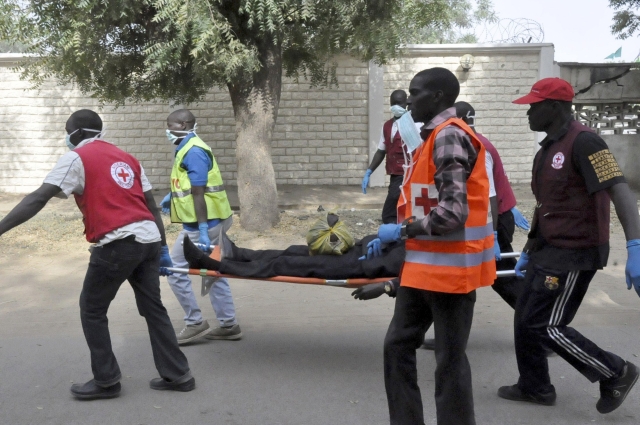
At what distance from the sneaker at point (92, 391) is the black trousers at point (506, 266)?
2.64m

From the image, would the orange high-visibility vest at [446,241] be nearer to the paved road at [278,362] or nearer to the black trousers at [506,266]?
the paved road at [278,362]

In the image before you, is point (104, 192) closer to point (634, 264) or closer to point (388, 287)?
point (388, 287)

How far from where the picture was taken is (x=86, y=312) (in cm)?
419

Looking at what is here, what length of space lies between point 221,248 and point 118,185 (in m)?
1.00

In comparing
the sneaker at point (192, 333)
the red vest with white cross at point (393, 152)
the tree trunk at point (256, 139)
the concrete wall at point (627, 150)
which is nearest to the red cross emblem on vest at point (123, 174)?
the sneaker at point (192, 333)

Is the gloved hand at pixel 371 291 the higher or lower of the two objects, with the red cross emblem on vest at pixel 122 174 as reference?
lower

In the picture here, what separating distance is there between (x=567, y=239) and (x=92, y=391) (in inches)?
116

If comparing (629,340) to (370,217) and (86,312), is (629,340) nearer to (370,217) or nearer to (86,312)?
(86,312)

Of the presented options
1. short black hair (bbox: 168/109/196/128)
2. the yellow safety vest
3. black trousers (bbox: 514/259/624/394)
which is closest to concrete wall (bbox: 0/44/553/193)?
short black hair (bbox: 168/109/196/128)

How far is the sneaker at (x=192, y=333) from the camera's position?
5.27 metres

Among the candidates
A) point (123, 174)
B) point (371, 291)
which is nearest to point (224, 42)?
point (123, 174)

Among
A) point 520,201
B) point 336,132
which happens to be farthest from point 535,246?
point 336,132

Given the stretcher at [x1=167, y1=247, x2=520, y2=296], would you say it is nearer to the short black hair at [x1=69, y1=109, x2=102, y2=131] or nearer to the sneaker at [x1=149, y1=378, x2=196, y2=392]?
the sneaker at [x1=149, y1=378, x2=196, y2=392]

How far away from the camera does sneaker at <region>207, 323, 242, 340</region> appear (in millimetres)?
5391
